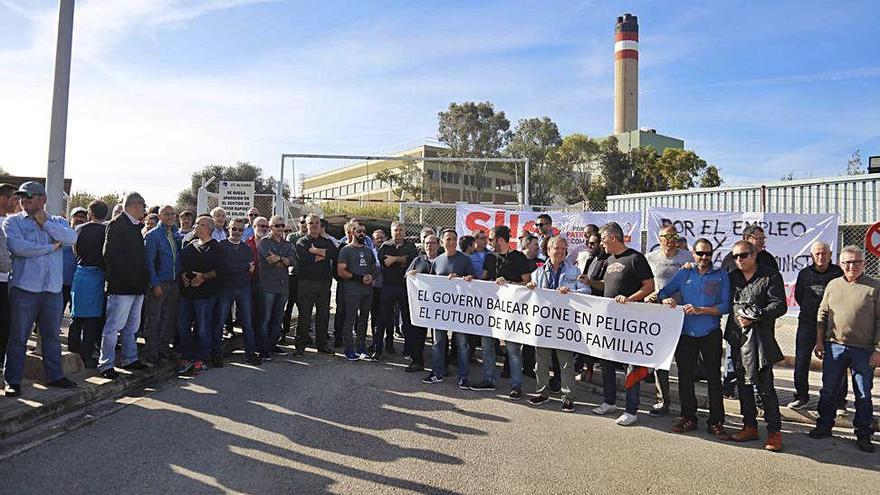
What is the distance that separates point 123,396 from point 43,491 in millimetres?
2566

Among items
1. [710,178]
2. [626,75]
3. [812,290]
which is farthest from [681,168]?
[812,290]

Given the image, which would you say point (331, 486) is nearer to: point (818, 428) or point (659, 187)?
point (818, 428)

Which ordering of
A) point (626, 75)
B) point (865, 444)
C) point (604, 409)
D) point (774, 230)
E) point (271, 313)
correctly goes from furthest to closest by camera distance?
1. point (626, 75)
2. point (774, 230)
3. point (271, 313)
4. point (604, 409)
5. point (865, 444)

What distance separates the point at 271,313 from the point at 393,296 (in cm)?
172

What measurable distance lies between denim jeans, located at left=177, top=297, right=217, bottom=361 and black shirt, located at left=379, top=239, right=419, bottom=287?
2.34 meters

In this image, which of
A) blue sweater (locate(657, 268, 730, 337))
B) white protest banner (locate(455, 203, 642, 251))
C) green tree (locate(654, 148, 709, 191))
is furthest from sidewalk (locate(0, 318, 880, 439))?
green tree (locate(654, 148, 709, 191))

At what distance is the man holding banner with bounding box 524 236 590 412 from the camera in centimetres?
689

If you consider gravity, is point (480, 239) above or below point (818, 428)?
above

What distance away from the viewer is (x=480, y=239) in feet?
28.8

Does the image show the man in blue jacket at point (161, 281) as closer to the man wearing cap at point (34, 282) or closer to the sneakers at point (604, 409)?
the man wearing cap at point (34, 282)

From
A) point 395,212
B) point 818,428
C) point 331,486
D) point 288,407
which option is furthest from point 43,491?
point 395,212

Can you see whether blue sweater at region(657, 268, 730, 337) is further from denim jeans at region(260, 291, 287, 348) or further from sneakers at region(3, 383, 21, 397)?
sneakers at region(3, 383, 21, 397)

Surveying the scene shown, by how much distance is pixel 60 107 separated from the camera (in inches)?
310

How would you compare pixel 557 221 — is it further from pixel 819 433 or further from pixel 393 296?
pixel 819 433
